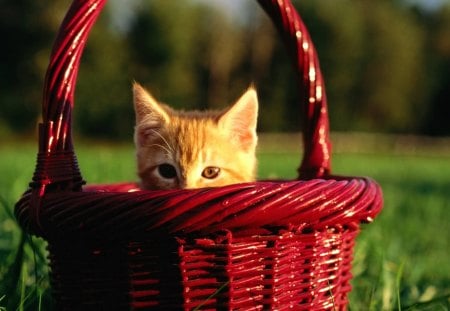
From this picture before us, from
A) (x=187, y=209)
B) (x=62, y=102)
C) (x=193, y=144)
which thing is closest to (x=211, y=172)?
(x=193, y=144)

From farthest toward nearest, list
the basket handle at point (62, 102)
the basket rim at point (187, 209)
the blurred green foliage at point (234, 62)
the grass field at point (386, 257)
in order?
the blurred green foliage at point (234, 62) → the grass field at point (386, 257) → the basket handle at point (62, 102) → the basket rim at point (187, 209)

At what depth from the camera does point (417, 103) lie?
105 ft

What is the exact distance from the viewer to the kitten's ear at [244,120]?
2.12 metres

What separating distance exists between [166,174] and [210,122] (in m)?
0.24

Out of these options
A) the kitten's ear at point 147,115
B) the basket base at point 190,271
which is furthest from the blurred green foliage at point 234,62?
the basket base at point 190,271

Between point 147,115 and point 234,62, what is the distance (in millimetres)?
25273

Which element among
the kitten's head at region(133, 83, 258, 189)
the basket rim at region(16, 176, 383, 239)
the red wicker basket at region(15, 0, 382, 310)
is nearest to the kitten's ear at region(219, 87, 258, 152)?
the kitten's head at region(133, 83, 258, 189)

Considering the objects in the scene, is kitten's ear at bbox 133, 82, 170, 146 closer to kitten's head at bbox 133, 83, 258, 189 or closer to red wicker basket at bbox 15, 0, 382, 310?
kitten's head at bbox 133, 83, 258, 189

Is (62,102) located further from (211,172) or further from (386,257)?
(386,257)

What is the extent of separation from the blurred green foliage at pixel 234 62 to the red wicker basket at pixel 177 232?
53.9 feet

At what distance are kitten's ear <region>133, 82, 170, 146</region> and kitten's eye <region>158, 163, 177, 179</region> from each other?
12 cm

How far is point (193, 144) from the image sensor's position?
2145 mm

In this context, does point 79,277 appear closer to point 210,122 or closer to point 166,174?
point 166,174

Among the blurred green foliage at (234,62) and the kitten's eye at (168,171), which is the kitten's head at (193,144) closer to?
the kitten's eye at (168,171)
